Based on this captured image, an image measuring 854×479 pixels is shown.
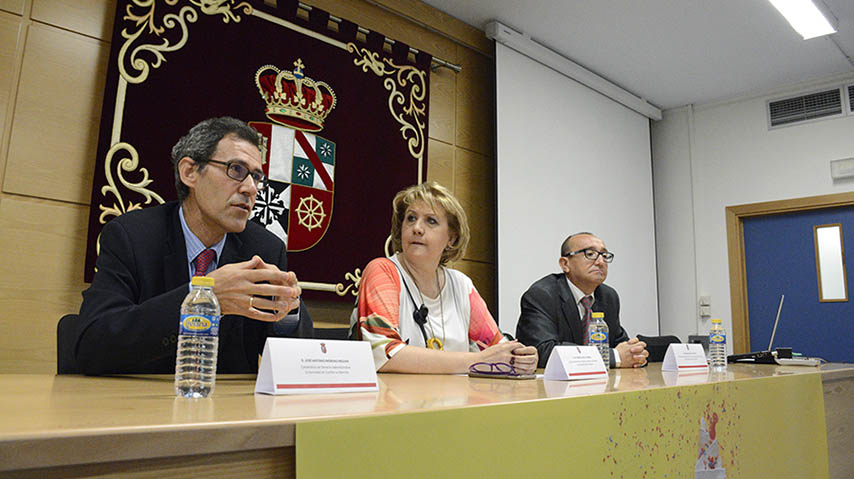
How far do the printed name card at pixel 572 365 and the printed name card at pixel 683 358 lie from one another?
1.37 ft

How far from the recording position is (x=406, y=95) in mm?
3480

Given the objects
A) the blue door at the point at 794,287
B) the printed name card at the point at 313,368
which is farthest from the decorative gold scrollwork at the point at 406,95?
the blue door at the point at 794,287

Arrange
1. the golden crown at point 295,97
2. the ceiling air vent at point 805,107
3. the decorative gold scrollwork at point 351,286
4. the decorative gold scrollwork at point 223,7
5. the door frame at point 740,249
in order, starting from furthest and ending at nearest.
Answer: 1. the door frame at point 740,249
2. the ceiling air vent at point 805,107
3. the decorative gold scrollwork at point 351,286
4. the golden crown at point 295,97
5. the decorative gold scrollwork at point 223,7

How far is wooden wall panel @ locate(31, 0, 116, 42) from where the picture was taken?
2.31 m

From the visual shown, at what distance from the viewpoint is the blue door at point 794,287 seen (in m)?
4.46

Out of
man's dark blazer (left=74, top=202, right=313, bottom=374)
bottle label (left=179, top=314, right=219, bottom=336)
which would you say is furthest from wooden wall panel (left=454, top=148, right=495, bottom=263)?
bottle label (left=179, top=314, right=219, bottom=336)

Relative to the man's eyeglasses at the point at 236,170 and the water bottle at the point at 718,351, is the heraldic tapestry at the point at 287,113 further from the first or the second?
the water bottle at the point at 718,351

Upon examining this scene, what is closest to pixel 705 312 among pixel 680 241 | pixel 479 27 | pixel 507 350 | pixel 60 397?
pixel 680 241

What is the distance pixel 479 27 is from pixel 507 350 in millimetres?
3092

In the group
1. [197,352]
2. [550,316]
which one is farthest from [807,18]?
[197,352]

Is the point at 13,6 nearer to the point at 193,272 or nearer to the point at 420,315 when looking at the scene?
the point at 193,272

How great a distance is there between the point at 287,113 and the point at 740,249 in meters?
3.95

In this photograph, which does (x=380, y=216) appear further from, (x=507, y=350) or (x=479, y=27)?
(x=507, y=350)

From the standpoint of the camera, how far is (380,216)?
3.22 meters
